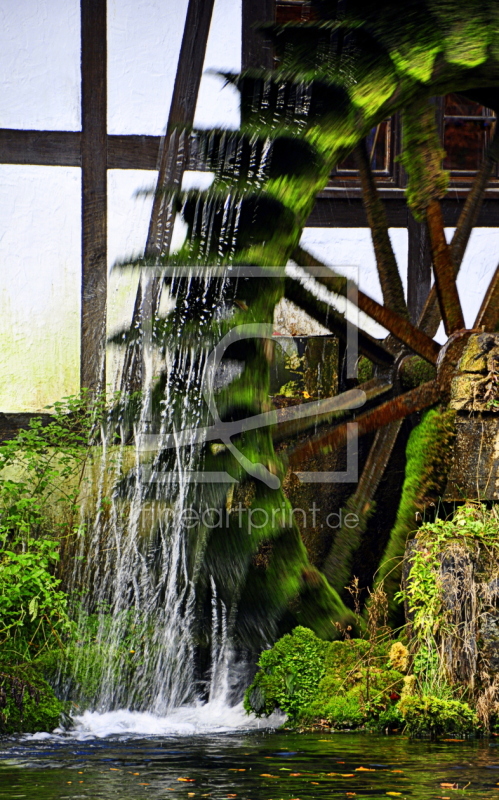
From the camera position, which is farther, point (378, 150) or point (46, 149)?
point (378, 150)

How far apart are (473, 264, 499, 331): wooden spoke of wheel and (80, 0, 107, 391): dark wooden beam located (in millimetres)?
2160

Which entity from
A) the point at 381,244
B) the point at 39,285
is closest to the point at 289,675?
the point at 381,244

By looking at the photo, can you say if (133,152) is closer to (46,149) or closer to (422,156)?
(46,149)

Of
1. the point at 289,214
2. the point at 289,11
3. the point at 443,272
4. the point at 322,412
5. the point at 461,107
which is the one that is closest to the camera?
the point at 289,214

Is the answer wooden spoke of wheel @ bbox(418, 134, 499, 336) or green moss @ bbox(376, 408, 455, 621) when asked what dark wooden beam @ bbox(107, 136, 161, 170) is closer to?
wooden spoke of wheel @ bbox(418, 134, 499, 336)

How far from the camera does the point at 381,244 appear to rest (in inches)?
243

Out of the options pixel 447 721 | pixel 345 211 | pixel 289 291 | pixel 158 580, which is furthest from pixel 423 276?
pixel 447 721

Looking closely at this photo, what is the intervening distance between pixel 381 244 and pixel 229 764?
322cm

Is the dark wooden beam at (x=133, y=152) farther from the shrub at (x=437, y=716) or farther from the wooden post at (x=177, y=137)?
the shrub at (x=437, y=716)

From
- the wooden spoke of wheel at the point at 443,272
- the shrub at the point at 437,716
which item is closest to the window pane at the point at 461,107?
the wooden spoke of wheel at the point at 443,272

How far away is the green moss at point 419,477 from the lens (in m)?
5.80

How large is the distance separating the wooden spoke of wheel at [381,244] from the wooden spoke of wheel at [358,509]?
69 centimetres

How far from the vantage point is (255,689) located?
5.18m

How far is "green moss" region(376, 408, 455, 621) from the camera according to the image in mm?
5805
